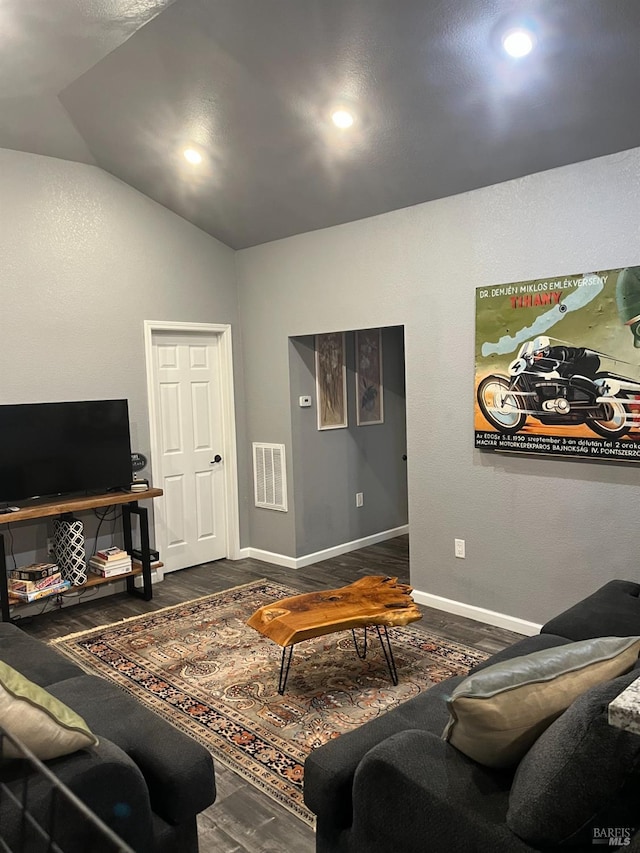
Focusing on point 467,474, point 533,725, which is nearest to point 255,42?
point 467,474

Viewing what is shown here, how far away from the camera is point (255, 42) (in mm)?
3168

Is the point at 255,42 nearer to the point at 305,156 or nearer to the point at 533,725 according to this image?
the point at 305,156

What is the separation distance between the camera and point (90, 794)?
5.29 feet

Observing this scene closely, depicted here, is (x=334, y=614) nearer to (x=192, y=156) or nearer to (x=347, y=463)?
(x=347, y=463)

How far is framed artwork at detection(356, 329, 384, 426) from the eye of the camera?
231 inches

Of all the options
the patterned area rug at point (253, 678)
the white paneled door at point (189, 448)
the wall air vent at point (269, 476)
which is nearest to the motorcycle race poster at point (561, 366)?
the patterned area rug at point (253, 678)

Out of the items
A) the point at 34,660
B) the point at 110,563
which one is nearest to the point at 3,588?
the point at 110,563

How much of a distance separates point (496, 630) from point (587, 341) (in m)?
1.82

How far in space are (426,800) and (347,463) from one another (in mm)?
4277

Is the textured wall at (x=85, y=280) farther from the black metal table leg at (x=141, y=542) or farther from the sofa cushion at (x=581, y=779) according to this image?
the sofa cushion at (x=581, y=779)

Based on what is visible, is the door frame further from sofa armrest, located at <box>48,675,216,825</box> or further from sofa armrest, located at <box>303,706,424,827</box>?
sofa armrest, located at <box>303,706,424,827</box>

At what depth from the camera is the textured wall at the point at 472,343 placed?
3.43 metres

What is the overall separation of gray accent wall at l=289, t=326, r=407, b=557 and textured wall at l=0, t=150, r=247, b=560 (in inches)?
44.9

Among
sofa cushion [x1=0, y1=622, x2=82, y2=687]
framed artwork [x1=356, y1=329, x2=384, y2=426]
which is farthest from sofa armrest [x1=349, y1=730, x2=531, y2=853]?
framed artwork [x1=356, y1=329, x2=384, y2=426]
